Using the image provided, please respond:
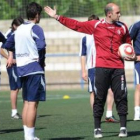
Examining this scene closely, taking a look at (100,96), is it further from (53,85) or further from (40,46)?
(53,85)

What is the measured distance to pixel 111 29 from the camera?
1009 cm

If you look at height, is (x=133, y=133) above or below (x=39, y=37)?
below

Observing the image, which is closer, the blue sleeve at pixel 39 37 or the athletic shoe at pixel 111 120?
the blue sleeve at pixel 39 37

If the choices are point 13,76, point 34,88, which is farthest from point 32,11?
point 13,76

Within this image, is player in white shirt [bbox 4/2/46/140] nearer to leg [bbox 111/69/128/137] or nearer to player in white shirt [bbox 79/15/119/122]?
leg [bbox 111/69/128/137]

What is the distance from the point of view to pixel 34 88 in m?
9.38

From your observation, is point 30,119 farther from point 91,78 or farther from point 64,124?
point 91,78

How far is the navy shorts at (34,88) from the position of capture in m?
9.38

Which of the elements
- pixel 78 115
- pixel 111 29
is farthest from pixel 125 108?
pixel 78 115

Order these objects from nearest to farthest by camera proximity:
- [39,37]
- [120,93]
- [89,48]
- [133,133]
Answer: [39,37], [120,93], [133,133], [89,48]

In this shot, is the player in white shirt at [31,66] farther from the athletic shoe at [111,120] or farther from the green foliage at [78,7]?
the green foliage at [78,7]

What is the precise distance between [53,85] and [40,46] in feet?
55.7

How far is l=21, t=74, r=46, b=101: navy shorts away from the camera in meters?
9.38

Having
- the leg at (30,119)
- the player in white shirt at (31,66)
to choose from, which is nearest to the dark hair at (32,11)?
the player in white shirt at (31,66)
